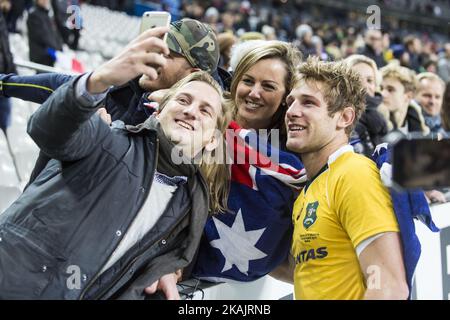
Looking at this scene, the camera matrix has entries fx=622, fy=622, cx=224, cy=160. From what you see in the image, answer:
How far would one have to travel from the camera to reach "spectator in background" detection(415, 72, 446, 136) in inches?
198

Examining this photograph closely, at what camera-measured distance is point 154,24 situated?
1682 millimetres

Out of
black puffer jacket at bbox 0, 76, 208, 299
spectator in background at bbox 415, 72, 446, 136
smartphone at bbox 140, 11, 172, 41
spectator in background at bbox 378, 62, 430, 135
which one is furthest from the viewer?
spectator in background at bbox 415, 72, 446, 136

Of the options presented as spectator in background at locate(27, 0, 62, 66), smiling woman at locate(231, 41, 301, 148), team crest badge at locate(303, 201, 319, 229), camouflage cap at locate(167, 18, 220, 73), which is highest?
spectator in background at locate(27, 0, 62, 66)

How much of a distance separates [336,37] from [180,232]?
14276mm

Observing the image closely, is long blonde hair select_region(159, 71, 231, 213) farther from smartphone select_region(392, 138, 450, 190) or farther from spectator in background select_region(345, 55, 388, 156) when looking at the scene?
spectator in background select_region(345, 55, 388, 156)

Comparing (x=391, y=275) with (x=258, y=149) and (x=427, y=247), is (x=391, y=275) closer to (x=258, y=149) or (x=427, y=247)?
(x=258, y=149)

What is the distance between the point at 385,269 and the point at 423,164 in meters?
0.88

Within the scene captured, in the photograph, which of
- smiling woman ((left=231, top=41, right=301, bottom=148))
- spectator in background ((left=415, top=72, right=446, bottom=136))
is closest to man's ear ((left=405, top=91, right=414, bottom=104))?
spectator in background ((left=415, top=72, right=446, bottom=136))

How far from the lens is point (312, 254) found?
176 centimetres

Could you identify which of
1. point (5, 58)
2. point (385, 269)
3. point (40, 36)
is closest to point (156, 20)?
point (385, 269)

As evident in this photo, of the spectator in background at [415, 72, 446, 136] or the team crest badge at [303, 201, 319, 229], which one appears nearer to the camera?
the team crest badge at [303, 201, 319, 229]

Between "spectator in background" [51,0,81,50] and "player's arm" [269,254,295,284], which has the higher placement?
"spectator in background" [51,0,81,50]

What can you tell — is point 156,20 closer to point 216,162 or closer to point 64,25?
point 216,162

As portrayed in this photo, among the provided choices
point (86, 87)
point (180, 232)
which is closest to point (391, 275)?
point (180, 232)
